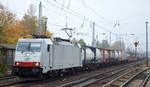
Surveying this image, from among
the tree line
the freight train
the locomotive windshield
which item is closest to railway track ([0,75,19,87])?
the freight train

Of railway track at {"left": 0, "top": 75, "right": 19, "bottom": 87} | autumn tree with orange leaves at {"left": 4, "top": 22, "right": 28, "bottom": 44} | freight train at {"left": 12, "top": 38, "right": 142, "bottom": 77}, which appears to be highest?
autumn tree with orange leaves at {"left": 4, "top": 22, "right": 28, "bottom": 44}

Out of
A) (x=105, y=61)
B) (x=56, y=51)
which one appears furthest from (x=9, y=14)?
(x=56, y=51)

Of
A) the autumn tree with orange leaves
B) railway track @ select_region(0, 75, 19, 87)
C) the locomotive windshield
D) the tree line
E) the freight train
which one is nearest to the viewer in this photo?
railway track @ select_region(0, 75, 19, 87)

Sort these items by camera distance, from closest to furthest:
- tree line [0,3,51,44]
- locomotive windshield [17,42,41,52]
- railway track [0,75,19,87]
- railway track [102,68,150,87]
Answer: railway track [0,75,19,87]
railway track [102,68,150,87]
locomotive windshield [17,42,41,52]
tree line [0,3,51,44]

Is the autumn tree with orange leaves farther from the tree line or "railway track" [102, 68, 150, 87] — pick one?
"railway track" [102, 68, 150, 87]

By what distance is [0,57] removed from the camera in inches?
1094

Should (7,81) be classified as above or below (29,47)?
below

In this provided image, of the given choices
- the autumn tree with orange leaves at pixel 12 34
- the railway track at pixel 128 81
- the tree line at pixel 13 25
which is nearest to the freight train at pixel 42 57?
the railway track at pixel 128 81

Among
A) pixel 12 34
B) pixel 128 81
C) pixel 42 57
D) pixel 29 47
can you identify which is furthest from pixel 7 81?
pixel 12 34

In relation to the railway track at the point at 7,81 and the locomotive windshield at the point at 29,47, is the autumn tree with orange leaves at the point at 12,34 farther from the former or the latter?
the locomotive windshield at the point at 29,47

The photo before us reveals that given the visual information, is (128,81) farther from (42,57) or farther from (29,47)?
(29,47)

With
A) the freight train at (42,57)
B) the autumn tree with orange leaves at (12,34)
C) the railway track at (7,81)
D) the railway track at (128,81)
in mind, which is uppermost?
the autumn tree with orange leaves at (12,34)

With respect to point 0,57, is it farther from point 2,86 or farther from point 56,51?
point 2,86

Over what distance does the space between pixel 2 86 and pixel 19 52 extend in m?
3.21
